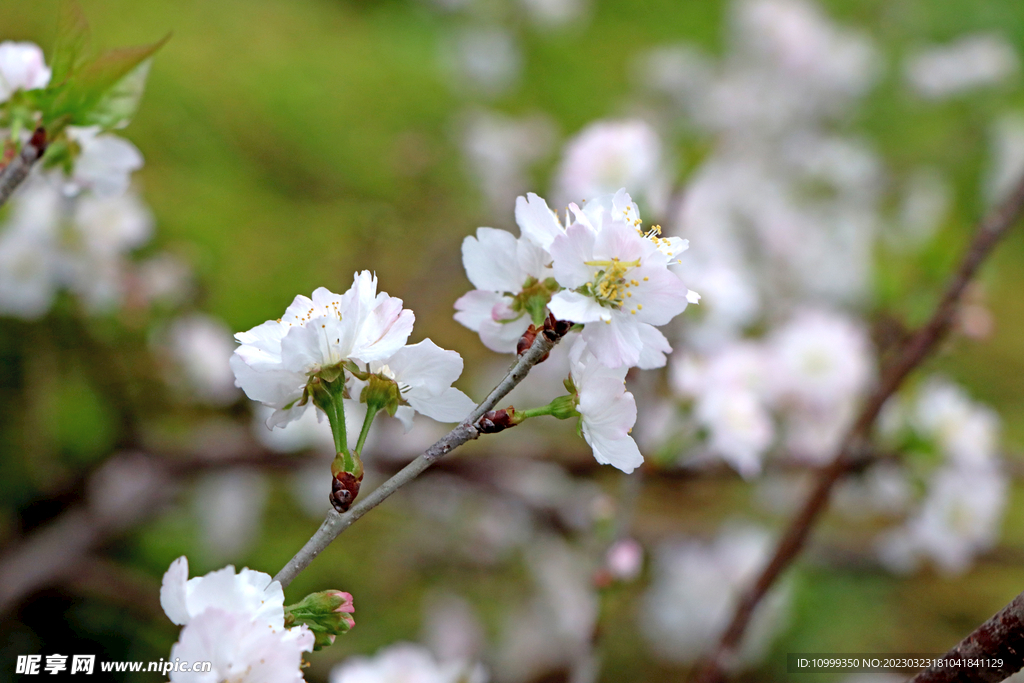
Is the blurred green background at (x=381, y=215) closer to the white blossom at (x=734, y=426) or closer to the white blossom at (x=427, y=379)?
the white blossom at (x=734, y=426)

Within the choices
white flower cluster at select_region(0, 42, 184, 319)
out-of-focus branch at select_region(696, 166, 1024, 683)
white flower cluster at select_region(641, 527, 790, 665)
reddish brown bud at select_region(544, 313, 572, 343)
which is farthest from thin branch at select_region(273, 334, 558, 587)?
white flower cluster at select_region(641, 527, 790, 665)

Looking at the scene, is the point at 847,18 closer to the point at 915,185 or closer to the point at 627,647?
the point at 915,185

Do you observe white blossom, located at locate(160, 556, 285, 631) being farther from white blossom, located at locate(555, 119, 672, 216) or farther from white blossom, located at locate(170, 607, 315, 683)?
white blossom, located at locate(555, 119, 672, 216)

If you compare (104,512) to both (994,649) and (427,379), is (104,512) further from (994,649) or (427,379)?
(994,649)

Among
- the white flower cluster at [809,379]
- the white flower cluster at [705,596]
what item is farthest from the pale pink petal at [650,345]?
the white flower cluster at [705,596]

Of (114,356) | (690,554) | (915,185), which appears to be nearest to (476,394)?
(690,554)
